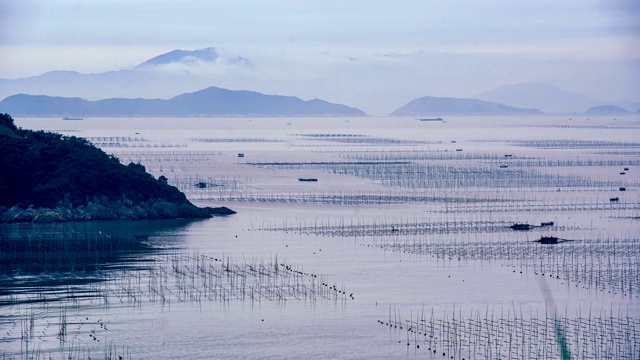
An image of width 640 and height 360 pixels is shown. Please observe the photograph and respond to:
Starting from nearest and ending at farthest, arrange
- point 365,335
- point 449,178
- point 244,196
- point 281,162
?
point 365,335 < point 244,196 < point 449,178 < point 281,162

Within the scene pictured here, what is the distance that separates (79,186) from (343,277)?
961 inches

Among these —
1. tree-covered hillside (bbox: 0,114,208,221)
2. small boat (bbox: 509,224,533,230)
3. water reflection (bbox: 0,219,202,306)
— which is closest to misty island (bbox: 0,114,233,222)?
tree-covered hillside (bbox: 0,114,208,221)

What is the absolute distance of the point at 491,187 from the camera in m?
77.3

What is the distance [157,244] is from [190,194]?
23.3 meters

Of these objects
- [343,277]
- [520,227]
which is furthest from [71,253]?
[520,227]

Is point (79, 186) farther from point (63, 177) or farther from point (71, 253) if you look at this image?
point (71, 253)

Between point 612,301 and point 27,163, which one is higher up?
point 27,163

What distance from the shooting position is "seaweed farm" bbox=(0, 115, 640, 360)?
3061 centimetres

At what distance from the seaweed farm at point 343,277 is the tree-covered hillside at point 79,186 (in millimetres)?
1715

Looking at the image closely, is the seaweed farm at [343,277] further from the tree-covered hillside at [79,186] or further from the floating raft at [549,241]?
the tree-covered hillside at [79,186]

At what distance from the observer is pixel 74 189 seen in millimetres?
60750

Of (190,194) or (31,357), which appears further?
(190,194)

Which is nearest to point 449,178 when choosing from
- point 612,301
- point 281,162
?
point 281,162

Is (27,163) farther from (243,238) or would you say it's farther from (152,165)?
(152,165)
